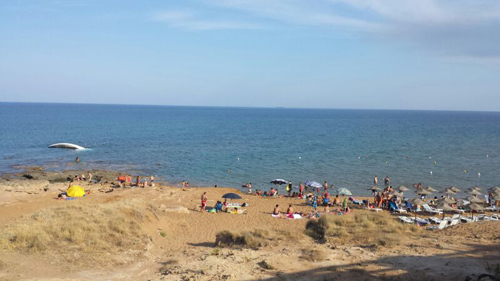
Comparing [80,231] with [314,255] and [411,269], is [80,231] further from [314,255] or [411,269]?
[411,269]

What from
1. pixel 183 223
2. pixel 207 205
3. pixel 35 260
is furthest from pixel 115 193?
pixel 35 260

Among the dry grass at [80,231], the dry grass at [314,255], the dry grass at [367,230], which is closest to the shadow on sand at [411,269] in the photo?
the dry grass at [314,255]

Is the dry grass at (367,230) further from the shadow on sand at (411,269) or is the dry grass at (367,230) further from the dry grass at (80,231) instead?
the dry grass at (80,231)

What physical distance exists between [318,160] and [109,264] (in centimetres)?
3555

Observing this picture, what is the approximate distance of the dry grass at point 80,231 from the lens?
1410 cm

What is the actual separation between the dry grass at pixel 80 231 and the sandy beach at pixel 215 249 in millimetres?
38

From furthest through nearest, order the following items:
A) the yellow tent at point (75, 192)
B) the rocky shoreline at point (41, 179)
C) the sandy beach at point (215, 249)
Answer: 1. the rocky shoreline at point (41, 179)
2. the yellow tent at point (75, 192)
3. the sandy beach at point (215, 249)

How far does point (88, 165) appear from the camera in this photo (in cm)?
4109

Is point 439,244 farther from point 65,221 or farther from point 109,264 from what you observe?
point 65,221

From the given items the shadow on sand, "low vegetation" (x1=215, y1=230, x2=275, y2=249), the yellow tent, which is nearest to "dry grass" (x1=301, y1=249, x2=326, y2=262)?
the shadow on sand

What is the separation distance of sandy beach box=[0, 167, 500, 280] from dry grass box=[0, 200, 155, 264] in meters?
0.04

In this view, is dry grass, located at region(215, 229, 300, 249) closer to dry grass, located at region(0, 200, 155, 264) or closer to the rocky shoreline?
dry grass, located at region(0, 200, 155, 264)

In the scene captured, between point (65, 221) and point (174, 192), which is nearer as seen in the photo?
point (65, 221)

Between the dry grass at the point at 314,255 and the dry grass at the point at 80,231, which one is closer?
the dry grass at the point at 314,255
